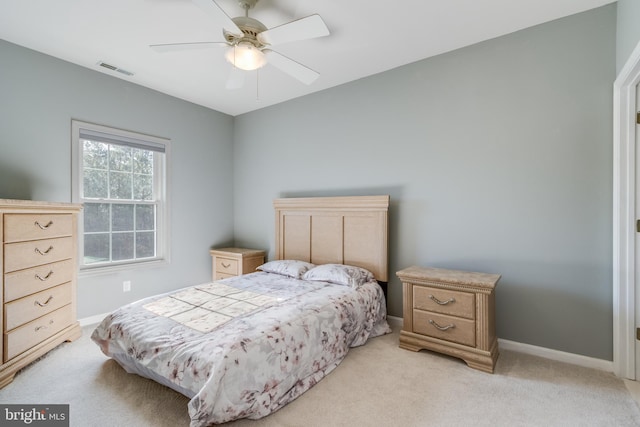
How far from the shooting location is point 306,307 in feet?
7.05

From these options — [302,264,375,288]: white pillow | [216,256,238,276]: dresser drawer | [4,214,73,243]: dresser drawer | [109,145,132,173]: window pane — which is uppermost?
[109,145,132,173]: window pane

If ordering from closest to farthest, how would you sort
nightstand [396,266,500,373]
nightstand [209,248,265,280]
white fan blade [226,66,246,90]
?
nightstand [396,266,500,373], white fan blade [226,66,246,90], nightstand [209,248,265,280]

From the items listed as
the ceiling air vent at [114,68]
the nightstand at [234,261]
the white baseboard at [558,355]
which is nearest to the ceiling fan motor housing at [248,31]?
the ceiling air vent at [114,68]

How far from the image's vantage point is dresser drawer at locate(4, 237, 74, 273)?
6.64 feet

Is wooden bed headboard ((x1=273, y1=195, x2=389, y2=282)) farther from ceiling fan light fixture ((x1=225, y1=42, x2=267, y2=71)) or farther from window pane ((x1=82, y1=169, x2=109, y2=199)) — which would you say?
window pane ((x1=82, y1=169, x2=109, y2=199))

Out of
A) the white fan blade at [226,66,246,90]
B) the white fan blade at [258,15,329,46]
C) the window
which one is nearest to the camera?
the white fan blade at [258,15,329,46]

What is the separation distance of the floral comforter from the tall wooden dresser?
0.51m

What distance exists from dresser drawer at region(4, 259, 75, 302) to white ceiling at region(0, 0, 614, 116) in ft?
6.25

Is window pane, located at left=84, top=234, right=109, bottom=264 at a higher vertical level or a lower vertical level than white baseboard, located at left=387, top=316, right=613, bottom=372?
higher

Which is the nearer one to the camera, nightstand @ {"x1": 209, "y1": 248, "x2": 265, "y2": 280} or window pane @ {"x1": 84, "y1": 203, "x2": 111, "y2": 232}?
window pane @ {"x1": 84, "y1": 203, "x2": 111, "y2": 232}

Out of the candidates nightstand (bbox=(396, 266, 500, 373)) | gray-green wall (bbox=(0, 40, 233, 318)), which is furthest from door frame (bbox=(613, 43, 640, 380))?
gray-green wall (bbox=(0, 40, 233, 318))

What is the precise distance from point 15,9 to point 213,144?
2270 mm

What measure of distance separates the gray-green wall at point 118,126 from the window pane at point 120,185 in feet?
1.40

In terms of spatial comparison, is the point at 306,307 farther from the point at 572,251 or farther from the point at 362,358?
the point at 572,251
